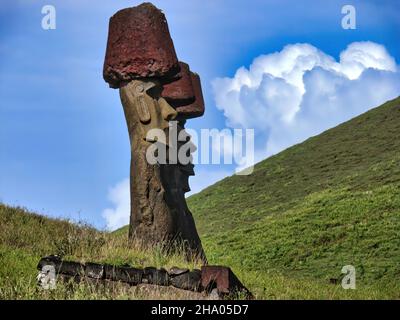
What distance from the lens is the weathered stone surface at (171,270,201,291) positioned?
38.7 ft

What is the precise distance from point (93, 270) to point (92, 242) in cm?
418

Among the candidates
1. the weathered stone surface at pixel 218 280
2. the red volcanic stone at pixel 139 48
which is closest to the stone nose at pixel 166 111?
the red volcanic stone at pixel 139 48

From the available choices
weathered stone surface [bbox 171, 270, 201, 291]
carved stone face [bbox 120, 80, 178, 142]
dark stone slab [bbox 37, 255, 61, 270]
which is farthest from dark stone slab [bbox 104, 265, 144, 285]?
carved stone face [bbox 120, 80, 178, 142]

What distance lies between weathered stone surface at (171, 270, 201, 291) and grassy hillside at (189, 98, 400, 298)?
176cm

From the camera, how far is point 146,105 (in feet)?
55.4

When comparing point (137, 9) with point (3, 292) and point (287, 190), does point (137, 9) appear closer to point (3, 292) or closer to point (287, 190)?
point (3, 292)

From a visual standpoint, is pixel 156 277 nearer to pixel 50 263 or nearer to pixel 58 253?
pixel 50 263

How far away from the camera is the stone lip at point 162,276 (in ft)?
38.6

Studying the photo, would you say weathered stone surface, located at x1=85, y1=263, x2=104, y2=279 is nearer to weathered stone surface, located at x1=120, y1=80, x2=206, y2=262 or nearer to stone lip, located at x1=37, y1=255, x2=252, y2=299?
stone lip, located at x1=37, y1=255, x2=252, y2=299

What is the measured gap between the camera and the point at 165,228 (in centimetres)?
1666

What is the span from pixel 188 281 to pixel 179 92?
7986mm
